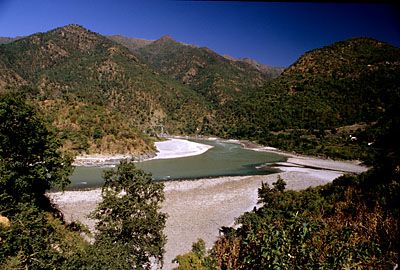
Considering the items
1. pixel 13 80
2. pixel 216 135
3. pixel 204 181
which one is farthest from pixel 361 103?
pixel 13 80

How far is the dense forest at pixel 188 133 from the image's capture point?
5.53m

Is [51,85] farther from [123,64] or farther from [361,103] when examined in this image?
[361,103]

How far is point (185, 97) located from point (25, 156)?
118978mm

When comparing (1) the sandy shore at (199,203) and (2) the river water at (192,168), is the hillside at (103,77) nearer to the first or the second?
(2) the river water at (192,168)

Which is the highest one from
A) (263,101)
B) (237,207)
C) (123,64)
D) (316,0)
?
(123,64)

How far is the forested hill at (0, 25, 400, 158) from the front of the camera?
171 feet

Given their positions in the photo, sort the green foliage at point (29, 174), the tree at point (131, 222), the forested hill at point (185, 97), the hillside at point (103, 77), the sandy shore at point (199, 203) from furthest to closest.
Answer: the hillside at point (103, 77)
the forested hill at point (185, 97)
the sandy shore at point (199, 203)
the green foliage at point (29, 174)
the tree at point (131, 222)

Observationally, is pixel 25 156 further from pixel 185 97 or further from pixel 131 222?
pixel 185 97

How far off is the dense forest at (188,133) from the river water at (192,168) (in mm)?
5198

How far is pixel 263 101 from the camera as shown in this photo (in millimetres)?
102000

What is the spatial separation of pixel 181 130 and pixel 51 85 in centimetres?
4273

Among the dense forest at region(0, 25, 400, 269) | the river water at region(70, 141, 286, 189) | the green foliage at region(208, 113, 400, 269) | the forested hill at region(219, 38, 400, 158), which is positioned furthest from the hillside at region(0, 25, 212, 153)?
the green foliage at region(208, 113, 400, 269)

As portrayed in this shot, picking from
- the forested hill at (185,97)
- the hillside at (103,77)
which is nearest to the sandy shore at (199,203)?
the forested hill at (185,97)

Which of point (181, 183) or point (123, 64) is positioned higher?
point (123, 64)
